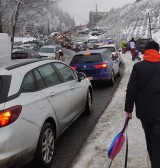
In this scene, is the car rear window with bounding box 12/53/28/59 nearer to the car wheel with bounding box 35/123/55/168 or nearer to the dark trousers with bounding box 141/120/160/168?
the car wheel with bounding box 35/123/55/168

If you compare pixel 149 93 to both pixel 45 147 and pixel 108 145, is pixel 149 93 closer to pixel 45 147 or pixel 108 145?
pixel 45 147

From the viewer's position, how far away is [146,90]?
4684mm

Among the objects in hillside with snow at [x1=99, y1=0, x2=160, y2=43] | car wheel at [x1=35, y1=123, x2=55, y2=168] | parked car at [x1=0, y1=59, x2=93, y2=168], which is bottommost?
car wheel at [x1=35, y1=123, x2=55, y2=168]

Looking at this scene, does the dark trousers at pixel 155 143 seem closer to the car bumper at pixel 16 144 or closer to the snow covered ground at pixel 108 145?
the snow covered ground at pixel 108 145

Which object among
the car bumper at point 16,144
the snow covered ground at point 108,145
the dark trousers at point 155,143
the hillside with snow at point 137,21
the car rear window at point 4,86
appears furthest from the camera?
the hillside with snow at point 137,21

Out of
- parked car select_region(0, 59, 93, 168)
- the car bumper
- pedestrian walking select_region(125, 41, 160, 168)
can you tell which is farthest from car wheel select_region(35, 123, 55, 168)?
pedestrian walking select_region(125, 41, 160, 168)

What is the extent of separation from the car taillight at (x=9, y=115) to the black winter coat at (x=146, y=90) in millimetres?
1394

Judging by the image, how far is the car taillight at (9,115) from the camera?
4.81 metres

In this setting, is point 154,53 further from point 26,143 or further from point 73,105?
point 73,105

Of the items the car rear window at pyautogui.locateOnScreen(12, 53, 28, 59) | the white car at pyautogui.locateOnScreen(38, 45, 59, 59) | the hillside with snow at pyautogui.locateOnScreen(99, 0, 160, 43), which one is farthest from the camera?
the hillside with snow at pyautogui.locateOnScreen(99, 0, 160, 43)

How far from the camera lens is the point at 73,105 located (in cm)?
736

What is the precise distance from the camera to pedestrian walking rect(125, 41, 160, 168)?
4.64m

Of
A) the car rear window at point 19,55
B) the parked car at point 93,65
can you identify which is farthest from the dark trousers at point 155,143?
the car rear window at point 19,55

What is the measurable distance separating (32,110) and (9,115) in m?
0.51
